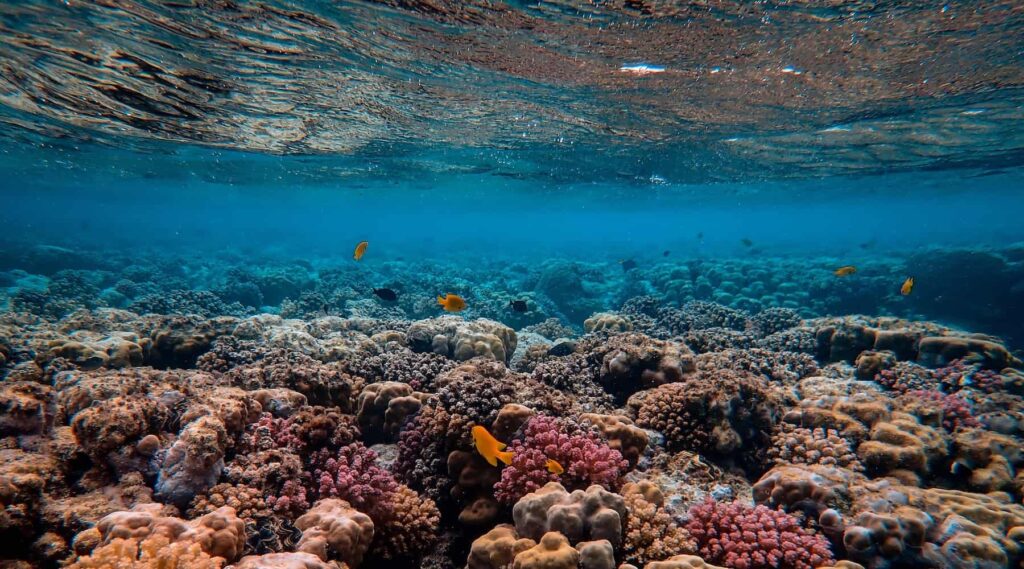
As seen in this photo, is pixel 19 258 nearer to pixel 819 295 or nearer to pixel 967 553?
pixel 967 553

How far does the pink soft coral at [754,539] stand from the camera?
3906 millimetres

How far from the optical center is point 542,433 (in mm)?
4832

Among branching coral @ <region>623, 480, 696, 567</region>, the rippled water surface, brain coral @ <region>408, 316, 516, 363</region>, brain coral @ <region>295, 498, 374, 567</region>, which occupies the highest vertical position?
the rippled water surface

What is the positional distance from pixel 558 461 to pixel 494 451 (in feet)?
3.86

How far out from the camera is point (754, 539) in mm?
3994

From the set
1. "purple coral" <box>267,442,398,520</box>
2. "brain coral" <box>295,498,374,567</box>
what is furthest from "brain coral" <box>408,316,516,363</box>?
"brain coral" <box>295,498,374,567</box>

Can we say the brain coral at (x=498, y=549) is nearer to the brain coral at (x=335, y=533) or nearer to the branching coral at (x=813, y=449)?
the brain coral at (x=335, y=533)

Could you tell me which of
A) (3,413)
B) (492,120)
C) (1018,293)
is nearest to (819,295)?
(1018,293)

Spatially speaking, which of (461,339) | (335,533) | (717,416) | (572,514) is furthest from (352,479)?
(461,339)

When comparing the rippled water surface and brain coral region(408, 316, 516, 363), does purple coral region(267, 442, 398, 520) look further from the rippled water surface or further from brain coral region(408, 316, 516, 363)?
the rippled water surface

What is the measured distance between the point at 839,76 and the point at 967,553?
1339 centimetres

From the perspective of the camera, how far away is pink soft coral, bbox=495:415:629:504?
4.47m

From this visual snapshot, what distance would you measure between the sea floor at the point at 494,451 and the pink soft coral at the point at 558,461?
0.9 inches

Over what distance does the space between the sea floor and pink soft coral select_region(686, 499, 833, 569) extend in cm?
2
